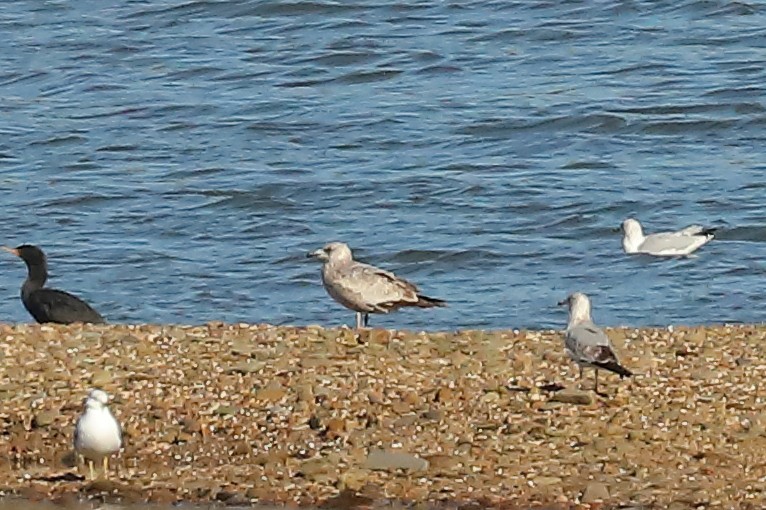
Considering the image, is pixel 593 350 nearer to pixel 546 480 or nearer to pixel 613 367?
pixel 613 367

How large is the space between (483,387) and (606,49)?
14280 mm

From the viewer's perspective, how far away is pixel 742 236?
16828 millimetres

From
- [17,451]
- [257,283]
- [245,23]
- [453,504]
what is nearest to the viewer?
[453,504]

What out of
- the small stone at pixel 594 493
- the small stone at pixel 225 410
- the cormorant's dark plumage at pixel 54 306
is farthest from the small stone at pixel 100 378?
the small stone at pixel 594 493

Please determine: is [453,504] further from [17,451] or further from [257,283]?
[257,283]

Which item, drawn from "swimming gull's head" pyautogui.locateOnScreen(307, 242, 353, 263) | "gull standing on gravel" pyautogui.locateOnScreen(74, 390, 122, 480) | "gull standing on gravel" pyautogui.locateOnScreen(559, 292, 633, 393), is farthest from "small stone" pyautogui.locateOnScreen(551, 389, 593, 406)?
"swimming gull's head" pyautogui.locateOnScreen(307, 242, 353, 263)

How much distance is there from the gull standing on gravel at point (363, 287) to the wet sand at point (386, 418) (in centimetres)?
82

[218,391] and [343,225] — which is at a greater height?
[218,391]

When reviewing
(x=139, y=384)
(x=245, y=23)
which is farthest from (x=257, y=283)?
(x=245, y=23)

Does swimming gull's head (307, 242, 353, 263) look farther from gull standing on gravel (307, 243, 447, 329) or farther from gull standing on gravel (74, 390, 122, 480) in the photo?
gull standing on gravel (74, 390, 122, 480)

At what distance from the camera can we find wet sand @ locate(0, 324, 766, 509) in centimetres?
860

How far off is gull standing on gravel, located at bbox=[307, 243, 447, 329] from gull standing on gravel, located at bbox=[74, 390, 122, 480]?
10.6 ft

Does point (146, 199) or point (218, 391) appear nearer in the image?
point (218, 391)

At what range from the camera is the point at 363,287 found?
1198cm
